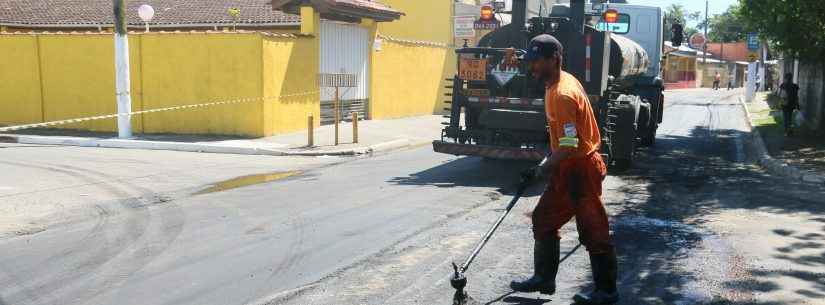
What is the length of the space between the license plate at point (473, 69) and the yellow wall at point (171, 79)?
646 centimetres

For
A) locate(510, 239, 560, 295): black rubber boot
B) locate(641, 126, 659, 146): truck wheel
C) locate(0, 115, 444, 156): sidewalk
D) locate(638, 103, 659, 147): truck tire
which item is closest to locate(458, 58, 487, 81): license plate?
locate(638, 103, 659, 147): truck tire

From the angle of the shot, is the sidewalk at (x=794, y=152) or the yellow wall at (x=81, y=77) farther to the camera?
the yellow wall at (x=81, y=77)

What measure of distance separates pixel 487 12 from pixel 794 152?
614 centimetres

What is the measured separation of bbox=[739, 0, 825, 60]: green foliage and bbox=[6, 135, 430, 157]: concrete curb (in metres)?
7.37

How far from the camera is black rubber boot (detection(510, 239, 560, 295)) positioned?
5.00m

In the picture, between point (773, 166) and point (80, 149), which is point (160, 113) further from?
point (773, 166)

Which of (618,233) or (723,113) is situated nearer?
(618,233)

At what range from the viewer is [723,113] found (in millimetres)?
27797

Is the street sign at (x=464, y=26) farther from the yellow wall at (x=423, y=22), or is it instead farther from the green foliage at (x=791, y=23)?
the green foliage at (x=791, y=23)

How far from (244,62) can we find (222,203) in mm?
7672

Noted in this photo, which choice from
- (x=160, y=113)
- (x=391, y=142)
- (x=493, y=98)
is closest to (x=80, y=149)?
(x=160, y=113)

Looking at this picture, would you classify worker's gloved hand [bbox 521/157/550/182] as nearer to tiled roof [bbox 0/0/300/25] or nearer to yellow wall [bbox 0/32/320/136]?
yellow wall [bbox 0/32/320/136]

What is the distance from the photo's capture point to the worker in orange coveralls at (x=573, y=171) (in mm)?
4699

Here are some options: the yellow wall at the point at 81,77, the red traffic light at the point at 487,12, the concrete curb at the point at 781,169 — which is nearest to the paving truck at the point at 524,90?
the red traffic light at the point at 487,12
